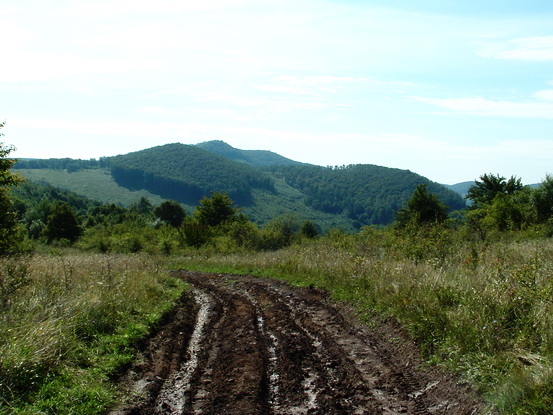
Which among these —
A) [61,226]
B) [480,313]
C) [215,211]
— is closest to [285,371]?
[480,313]

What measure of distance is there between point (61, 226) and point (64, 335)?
206ft

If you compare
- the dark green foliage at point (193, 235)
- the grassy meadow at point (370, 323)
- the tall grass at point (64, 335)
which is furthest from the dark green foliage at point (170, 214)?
the tall grass at point (64, 335)

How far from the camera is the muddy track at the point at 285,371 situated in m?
5.29

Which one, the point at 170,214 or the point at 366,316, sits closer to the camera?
the point at 366,316

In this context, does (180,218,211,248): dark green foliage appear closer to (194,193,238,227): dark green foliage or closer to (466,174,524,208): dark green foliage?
(194,193,238,227): dark green foliage

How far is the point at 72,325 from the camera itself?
7004 mm

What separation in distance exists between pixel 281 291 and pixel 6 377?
1011 cm

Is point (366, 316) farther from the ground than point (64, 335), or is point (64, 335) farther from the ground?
point (64, 335)

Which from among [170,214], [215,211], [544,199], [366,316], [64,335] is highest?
[544,199]

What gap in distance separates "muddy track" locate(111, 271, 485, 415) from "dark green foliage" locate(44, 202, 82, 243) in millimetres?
59112

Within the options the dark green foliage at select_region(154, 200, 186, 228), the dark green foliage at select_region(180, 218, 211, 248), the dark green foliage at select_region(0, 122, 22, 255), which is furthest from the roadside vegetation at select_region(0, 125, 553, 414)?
the dark green foliage at select_region(154, 200, 186, 228)

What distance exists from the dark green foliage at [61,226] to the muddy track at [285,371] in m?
59.1

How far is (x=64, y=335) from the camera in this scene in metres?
6.49

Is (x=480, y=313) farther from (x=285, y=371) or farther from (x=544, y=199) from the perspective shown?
(x=544, y=199)
